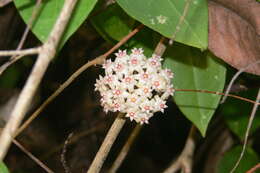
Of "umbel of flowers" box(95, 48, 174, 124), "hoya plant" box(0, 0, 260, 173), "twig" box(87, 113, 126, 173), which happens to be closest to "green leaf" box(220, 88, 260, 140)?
"hoya plant" box(0, 0, 260, 173)

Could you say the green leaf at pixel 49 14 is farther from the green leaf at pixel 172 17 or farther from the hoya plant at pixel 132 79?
the green leaf at pixel 172 17

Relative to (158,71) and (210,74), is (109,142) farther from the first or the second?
(210,74)

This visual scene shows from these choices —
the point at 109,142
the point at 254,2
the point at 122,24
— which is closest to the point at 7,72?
the point at 122,24

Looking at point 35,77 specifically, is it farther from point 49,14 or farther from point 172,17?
point 172,17

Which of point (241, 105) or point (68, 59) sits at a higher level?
point (68, 59)

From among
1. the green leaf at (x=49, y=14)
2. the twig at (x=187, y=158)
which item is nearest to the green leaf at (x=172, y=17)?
the green leaf at (x=49, y=14)

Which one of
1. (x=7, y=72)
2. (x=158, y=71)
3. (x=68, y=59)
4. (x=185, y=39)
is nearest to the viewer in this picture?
(x=185, y=39)
